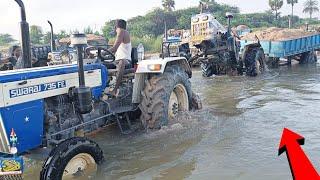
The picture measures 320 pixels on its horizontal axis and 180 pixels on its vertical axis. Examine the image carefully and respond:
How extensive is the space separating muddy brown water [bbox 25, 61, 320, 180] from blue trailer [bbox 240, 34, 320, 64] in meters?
6.52

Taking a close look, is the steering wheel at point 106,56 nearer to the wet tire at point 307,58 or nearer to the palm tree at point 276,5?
the wet tire at point 307,58

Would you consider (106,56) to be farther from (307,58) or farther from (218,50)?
(307,58)

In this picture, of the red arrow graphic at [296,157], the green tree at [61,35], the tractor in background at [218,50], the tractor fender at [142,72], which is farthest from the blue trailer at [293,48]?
the green tree at [61,35]

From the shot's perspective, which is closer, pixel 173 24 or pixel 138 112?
pixel 138 112

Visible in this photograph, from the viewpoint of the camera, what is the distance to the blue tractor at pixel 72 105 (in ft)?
14.2

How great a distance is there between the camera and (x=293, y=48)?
1703 cm

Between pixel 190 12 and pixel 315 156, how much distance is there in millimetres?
47159

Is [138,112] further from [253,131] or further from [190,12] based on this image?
[190,12]

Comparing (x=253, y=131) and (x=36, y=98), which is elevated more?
(x=36, y=98)

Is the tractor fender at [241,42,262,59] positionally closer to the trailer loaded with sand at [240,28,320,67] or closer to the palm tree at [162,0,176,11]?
the trailer loaded with sand at [240,28,320,67]

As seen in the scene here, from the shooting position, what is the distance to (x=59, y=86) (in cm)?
501

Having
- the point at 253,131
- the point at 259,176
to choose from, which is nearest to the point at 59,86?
the point at 259,176

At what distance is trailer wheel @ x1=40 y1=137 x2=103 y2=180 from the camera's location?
4270 mm

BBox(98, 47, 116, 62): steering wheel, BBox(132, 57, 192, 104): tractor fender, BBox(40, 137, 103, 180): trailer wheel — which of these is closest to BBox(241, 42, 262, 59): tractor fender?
BBox(132, 57, 192, 104): tractor fender
